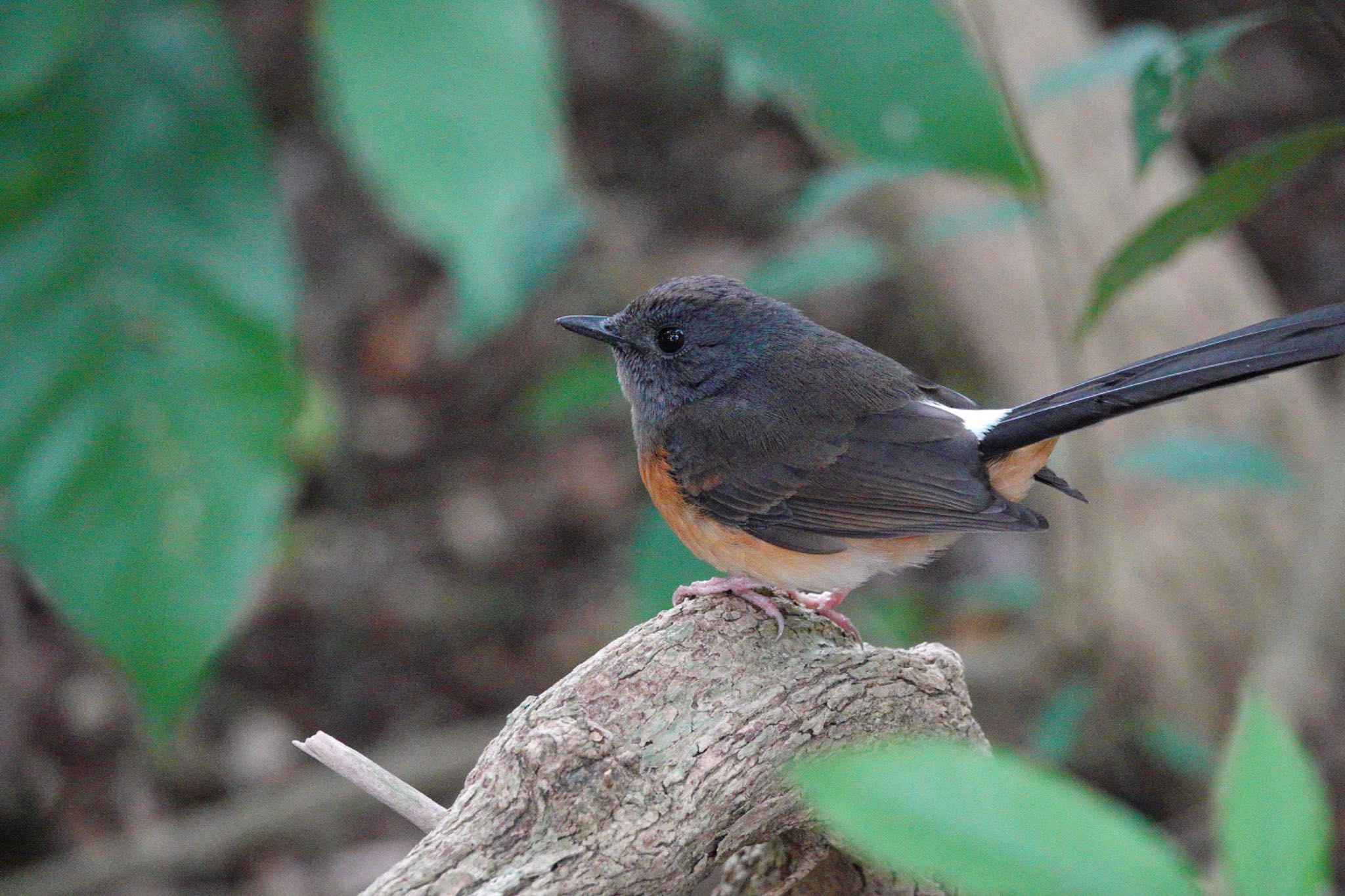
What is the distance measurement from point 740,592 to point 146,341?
1.48 m

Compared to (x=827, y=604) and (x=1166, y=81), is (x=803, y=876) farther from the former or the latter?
(x=1166, y=81)

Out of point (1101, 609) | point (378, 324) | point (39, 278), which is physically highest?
point (39, 278)

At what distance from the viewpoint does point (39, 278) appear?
10.1ft

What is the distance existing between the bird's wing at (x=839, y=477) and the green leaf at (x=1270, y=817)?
160 centimetres

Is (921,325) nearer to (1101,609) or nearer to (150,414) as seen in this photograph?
(1101,609)

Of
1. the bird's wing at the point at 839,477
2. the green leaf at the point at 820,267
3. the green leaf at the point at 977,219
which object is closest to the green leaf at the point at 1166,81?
the bird's wing at the point at 839,477

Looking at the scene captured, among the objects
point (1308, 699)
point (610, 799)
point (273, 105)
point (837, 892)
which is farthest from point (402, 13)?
point (273, 105)

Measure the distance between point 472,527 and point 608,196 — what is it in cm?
268

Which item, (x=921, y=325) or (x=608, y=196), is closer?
(x=921, y=325)

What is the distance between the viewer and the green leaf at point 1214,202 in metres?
2.76

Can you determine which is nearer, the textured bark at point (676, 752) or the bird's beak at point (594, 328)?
the textured bark at point (676, 752)

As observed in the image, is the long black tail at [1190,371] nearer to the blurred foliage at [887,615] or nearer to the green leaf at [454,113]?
the green leaf at [454,113]

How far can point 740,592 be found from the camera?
285 cm

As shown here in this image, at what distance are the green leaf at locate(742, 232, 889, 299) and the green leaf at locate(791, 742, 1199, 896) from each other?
3404mm
